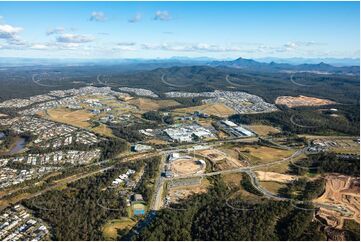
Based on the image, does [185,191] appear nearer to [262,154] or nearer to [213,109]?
[262,154]

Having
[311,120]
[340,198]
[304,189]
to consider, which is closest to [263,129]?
[311,120]

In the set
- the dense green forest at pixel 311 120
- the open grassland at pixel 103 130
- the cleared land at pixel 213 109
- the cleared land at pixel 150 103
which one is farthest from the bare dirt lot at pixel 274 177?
the cleared land at pixel 150 103

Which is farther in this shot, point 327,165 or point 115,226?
point 327,165

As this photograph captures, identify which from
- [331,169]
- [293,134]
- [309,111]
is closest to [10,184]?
[331,169]

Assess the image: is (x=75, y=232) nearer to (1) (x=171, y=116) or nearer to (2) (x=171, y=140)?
(2) (x=171, y=140)

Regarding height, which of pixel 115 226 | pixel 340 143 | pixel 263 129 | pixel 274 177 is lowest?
pixel 115 226

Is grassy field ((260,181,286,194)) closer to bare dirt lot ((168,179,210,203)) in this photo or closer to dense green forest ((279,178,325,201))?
dense green forest ((279,178,325,201))

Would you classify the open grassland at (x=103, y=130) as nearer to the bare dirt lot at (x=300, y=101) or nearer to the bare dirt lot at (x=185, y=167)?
the bare dirt lot at (x=185, y=167)
